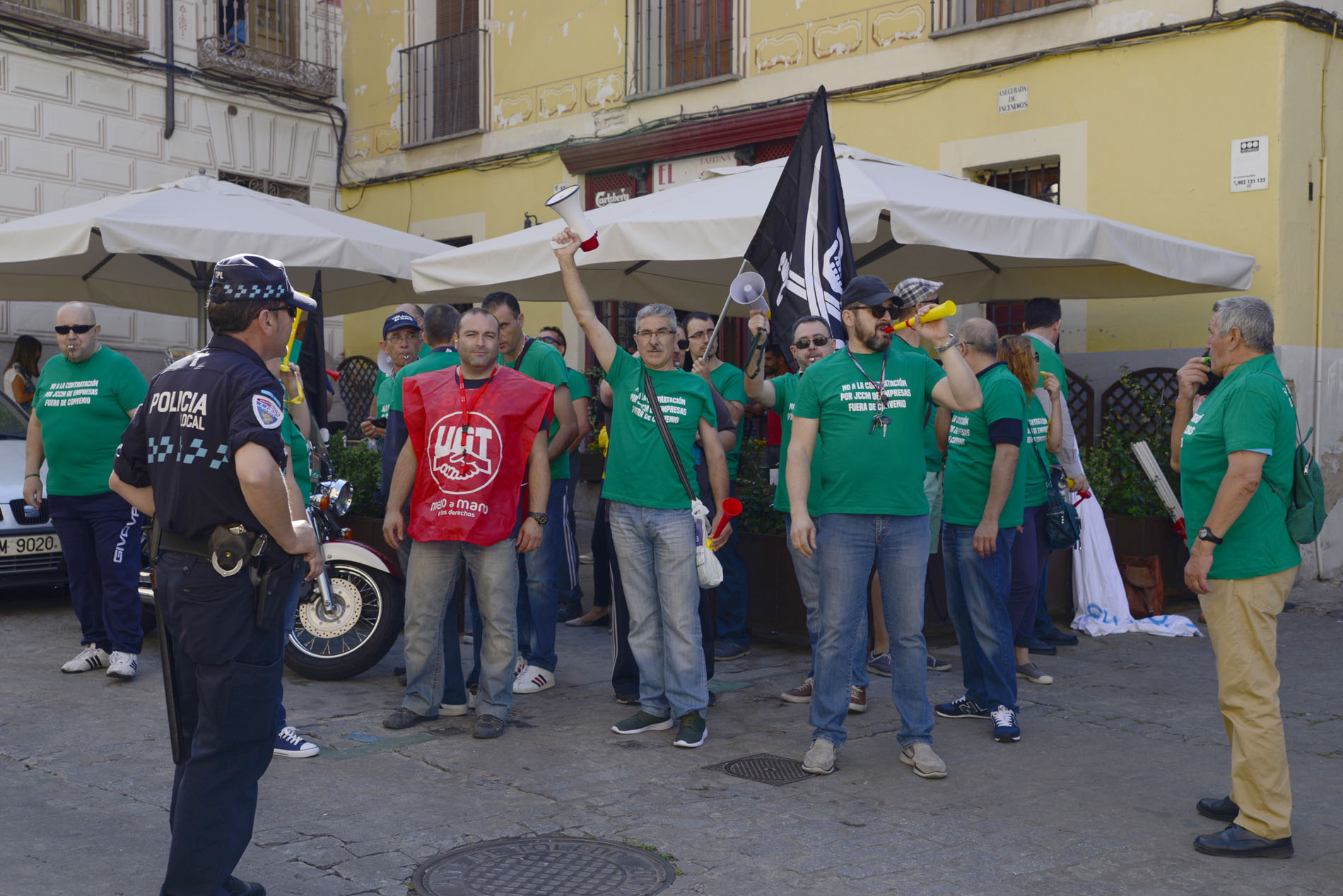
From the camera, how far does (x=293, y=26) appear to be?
17.0 meters

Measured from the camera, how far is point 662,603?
5.64 meters

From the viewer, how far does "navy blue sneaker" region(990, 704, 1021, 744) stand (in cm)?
553

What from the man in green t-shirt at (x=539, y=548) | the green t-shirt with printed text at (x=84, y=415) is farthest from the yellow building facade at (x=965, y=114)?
the green t-shirt with printed text at (x=84, y=415)

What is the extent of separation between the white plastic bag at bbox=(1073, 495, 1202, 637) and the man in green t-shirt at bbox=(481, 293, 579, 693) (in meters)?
3.47

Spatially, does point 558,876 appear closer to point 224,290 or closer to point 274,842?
point 274,842

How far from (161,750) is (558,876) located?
7.13ft

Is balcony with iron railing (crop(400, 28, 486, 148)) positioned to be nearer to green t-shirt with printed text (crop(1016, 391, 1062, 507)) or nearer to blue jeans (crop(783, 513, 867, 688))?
green t-shirt with printed text (crop(1016, 391, 1062, 507))

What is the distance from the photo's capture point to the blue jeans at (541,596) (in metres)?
6.44

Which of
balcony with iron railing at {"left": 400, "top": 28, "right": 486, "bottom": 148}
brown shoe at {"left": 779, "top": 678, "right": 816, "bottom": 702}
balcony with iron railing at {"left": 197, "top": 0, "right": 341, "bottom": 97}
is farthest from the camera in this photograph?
balcony with iron railing at {"left": 197, "top": 0, "right": 341, "bottom": 97}

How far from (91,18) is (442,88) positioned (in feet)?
13.2

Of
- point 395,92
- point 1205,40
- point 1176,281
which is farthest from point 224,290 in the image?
point 395,92

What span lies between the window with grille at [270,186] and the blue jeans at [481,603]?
11831 mm

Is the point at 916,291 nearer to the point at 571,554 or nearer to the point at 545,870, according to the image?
the point at 545,870

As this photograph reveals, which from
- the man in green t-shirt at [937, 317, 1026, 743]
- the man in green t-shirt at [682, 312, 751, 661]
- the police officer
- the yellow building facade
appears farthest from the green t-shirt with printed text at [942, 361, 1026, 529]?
the yellow building facade
